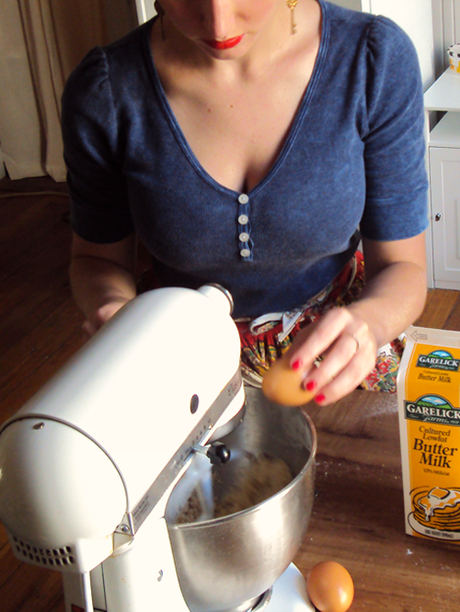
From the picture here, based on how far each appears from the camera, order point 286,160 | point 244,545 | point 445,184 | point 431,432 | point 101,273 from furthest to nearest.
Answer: point 445,184
point 101,273
point 286,160
point 431,432
point 244,545

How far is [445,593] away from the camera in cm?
74

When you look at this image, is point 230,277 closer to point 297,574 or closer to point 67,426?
point 297,574

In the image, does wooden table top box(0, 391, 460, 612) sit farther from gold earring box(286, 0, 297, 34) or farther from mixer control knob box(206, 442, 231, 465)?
gold earring box(286, 0, 297, 34)

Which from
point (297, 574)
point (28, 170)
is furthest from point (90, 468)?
point (28, 170)

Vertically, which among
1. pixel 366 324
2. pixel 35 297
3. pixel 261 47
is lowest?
pixel 35 297

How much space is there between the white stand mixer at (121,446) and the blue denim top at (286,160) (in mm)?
318

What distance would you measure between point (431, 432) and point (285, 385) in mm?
187

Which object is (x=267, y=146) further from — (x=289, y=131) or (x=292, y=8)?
Answer: (x=292, y=8)

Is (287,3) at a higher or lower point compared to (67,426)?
higher

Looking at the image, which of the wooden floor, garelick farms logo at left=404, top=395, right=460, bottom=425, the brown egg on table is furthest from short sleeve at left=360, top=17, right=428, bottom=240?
the wooden floor

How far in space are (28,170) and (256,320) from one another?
331 cm

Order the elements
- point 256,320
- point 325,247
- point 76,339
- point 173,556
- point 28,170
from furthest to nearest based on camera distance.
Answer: point 28,170
point 76,339
point 256,320
point 325,247
point 173,556

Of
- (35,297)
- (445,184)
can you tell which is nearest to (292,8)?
(445,184)

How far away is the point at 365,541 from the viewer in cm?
81
